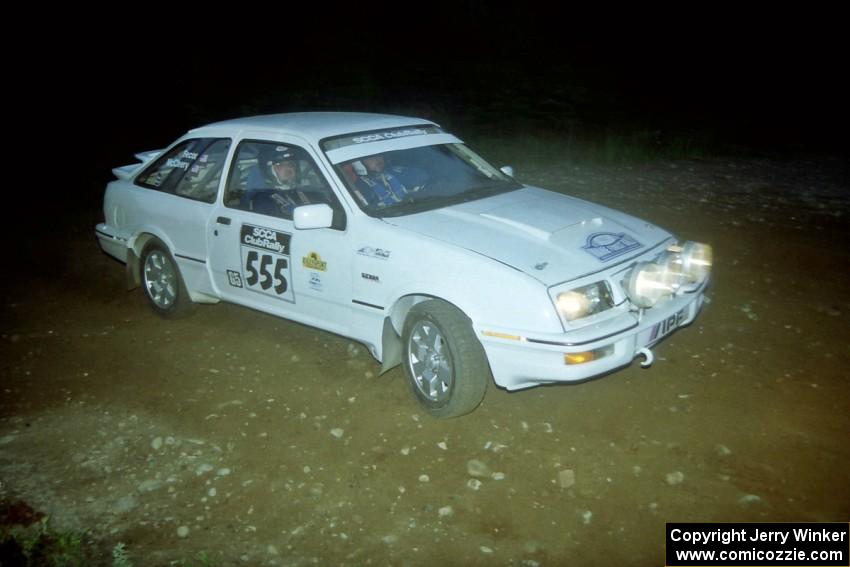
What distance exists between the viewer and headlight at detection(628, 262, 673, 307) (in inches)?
165

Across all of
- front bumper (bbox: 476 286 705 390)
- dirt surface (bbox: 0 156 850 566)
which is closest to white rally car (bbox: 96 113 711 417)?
front bumper (bbox: 476 286 705 390)

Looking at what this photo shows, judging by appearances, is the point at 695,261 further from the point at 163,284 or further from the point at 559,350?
the point at 163,284

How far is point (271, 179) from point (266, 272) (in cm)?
69

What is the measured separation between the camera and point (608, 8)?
3988 centimetres

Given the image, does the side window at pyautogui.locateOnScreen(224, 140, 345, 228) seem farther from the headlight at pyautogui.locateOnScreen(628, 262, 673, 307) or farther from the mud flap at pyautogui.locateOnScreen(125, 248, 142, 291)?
the headlight at pyautogui.locateOnScreen(628, 262, 673, 307)

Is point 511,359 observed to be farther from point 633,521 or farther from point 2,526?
point 2,526

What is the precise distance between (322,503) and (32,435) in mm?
2022

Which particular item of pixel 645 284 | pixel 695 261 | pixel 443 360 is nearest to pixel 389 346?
pixel 443 360

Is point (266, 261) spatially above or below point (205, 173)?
below

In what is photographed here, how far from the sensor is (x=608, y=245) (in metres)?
4.49

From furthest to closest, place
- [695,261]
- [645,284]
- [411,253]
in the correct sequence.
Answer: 1. [695,261]
2. [411,253]
3. [645,284]

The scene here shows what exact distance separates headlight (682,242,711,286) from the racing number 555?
2.49 meters

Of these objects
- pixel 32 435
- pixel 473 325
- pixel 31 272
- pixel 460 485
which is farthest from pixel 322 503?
pixel 31 272

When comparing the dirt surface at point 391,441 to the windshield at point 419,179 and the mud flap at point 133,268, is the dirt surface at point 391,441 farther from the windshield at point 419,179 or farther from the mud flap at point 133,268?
the windshield at point 419,179
